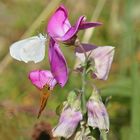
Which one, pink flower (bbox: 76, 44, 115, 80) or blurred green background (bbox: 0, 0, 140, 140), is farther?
blurred green background (bbox: 0, 0, 140, 140)

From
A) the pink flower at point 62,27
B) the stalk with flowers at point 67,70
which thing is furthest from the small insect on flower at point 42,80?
the pink flower at point 62,27

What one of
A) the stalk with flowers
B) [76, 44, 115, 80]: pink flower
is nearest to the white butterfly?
the stalk with flowers

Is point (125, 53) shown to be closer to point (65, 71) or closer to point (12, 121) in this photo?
point (12, 121)

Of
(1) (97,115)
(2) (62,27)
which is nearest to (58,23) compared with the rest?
(2) (62,27)

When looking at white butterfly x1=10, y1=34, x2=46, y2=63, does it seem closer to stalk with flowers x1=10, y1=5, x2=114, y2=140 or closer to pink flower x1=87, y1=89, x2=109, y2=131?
stalk with flowers x1=10, y1=5, x2=114, y2=140

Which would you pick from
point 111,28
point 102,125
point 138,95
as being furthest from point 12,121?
point 111,28

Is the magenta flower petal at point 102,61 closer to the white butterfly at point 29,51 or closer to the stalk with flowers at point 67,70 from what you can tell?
the stalk with flowers at point 67,70
